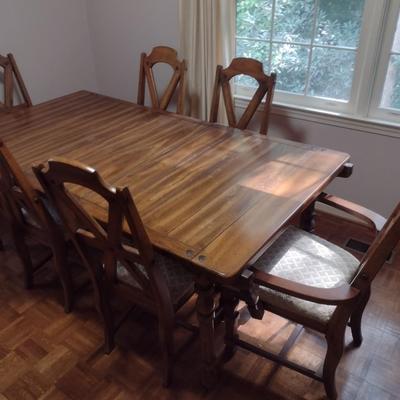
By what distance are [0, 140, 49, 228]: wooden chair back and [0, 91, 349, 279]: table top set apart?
10cm

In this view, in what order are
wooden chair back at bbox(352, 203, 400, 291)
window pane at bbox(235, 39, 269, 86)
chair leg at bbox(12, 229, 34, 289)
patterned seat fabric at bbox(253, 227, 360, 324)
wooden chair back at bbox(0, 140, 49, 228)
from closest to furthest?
1. wooden chair back at bbox(352, 203, 400, 291)
2. patterned seat fabric at bbox(253, 227, 360, 324)
3. wooden chair back at bbox(0, 140, 49, 228)
4. chair leg at bbox(12, 229, 34, 289)
5. window pane at bbox(235, 39, 269, 86)

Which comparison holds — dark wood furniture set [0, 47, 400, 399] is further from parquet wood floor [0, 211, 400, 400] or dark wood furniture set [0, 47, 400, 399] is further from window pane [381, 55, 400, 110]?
window pane [381, 55, 400, 110]

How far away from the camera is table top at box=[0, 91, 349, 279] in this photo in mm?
1265

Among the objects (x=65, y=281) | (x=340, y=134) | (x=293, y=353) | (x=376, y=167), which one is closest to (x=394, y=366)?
(x=293, y=353)

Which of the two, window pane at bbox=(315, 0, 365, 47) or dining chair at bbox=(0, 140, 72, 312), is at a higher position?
window pane at bbox=(315, 0, 365, 47)

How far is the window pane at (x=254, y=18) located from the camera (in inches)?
90.9

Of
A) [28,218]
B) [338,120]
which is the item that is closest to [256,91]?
[338,120]

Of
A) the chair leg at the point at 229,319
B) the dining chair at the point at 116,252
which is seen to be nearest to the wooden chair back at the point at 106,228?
the dining chair at the point at 116,252

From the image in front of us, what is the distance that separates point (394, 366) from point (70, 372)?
1337 mm

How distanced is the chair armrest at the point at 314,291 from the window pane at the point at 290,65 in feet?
4.99

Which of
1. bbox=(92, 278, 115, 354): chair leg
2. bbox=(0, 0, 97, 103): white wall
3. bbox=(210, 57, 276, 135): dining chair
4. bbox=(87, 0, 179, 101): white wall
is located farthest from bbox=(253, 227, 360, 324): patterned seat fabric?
bbox=(0, 0, 97, 103): white wall

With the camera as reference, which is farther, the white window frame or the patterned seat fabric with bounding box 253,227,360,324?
the white window frame

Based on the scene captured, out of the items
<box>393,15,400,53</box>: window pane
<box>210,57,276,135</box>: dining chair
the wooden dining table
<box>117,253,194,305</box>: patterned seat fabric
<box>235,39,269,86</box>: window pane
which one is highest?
<box>393,15,400,53</box>: window pane

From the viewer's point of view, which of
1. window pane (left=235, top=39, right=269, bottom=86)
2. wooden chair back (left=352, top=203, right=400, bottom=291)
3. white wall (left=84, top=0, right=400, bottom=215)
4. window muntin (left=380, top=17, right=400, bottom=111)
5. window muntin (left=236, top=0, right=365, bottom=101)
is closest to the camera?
wooden chair back (left=352, top=203, right=400, bottom=291)
